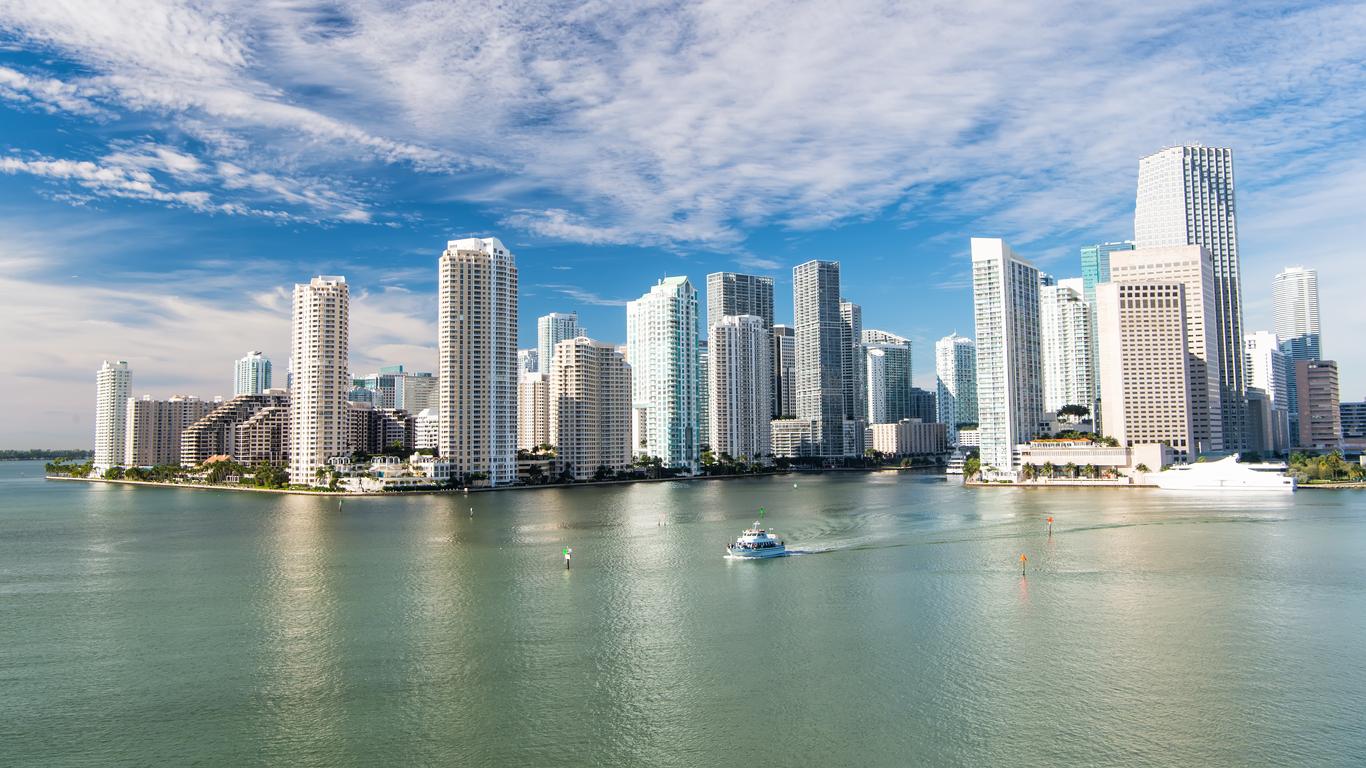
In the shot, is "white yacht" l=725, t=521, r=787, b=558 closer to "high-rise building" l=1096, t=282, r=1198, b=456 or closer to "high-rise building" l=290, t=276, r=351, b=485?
"high-rise building" l=290, t=276, r=351, b=485

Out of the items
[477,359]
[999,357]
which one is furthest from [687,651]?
[999,357]

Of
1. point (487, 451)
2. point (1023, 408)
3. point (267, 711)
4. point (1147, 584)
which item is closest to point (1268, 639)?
point (1147, 584)

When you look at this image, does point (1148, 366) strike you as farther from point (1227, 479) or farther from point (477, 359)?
→ point (477, 359)

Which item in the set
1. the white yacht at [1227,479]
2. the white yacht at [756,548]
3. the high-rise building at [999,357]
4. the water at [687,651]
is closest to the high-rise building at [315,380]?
the water at [687,651]

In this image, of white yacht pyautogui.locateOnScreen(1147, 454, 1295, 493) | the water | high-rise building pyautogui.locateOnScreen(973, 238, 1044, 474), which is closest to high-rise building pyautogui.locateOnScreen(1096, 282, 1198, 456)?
high-rise building pyautogui.locateOnScreen(973, 238, 1044, 474)

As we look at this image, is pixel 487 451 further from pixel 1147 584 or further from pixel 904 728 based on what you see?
pixel 904 728
